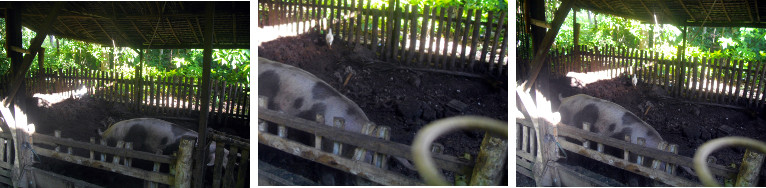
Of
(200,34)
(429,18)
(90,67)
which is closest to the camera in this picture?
(429,18)

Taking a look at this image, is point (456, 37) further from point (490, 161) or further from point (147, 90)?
point (147, 90)

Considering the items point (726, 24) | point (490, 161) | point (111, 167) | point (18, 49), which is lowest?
point (111, 167)

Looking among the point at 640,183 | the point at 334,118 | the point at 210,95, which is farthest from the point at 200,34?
the point at 640,183

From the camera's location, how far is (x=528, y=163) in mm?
2463

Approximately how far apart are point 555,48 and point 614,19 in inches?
10.3

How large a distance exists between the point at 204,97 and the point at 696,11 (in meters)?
2.22

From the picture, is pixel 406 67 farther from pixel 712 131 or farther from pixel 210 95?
pixel 712 131

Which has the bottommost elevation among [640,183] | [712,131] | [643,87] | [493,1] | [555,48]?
[640,183]

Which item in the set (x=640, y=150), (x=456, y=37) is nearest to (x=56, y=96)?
(x=456, y=37)

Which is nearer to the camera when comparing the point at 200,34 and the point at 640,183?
the point at 640,183

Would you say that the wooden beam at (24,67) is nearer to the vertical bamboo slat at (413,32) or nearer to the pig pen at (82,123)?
the pig pen at (82,123)

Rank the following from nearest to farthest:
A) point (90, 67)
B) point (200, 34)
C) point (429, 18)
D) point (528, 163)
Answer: point (429, 18) < point (528, 163) < point (90, 67) < point (200, 34)

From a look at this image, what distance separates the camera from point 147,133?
2.68 metres

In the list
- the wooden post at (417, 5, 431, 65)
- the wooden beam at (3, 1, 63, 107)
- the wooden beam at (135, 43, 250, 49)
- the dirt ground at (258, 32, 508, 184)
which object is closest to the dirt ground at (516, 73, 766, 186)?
the dirt ground at (258, 32, 508, 184)
